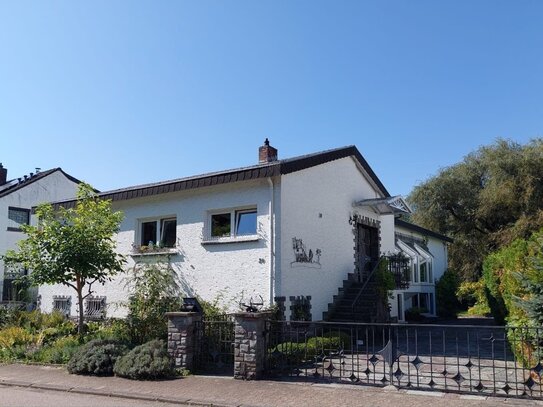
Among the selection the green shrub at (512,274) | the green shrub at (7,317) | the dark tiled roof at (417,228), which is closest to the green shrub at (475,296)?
the dark tiled roof at (417,228)

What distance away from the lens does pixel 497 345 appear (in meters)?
14.6

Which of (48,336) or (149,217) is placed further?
(149,217)

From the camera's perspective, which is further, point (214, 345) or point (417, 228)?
point (417, 228)

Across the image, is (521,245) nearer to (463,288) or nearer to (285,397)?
(285,397)

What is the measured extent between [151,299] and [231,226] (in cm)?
307

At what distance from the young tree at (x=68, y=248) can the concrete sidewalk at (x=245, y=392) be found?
117 inches

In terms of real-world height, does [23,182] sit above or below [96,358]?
above

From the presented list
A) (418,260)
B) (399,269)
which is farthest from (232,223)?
(418,260)

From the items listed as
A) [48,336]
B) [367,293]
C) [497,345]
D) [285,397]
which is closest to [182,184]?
[48,336]

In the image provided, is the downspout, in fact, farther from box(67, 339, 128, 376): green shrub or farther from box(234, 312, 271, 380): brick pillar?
box(67, 339, 128, 376): green shrub

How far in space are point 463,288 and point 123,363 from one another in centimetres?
2201

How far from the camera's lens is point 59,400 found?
855 centimetres

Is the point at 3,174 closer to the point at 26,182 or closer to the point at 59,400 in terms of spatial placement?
the point at 26,182

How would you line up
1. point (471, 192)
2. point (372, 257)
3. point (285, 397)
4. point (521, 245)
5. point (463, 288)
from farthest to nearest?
1. point (471, 192)
2. point (463, 288)
3. point (372, 257)
4. point (521, 245)
5. point (285, 397)
